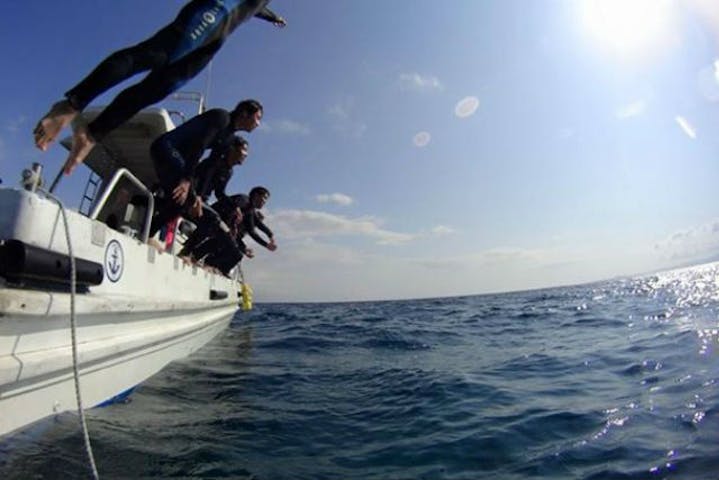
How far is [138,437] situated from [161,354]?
6.26ft

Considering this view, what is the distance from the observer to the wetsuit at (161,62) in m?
2.05

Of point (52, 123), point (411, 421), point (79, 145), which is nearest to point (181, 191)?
point (79, 145)

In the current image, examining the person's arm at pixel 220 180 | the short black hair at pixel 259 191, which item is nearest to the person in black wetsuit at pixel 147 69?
the person's arm at pixel 220 180

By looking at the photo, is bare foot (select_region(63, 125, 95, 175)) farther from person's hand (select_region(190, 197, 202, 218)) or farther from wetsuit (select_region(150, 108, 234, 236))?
person's hand (select_region(190, 197, 202, 218))

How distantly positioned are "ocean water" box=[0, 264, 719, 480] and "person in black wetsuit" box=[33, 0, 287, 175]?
1466mm

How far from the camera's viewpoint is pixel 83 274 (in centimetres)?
272

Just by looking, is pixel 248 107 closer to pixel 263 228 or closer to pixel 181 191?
pixel 181 191

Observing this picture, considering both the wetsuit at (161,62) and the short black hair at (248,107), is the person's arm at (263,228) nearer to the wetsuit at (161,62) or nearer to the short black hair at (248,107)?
the short black hair at (248,107)

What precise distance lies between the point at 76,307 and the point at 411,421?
7.78 ft

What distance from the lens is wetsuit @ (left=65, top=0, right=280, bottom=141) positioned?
2.05 meters

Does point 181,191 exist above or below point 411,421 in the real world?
above

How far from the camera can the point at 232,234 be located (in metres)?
7.93

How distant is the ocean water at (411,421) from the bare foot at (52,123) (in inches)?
55.3

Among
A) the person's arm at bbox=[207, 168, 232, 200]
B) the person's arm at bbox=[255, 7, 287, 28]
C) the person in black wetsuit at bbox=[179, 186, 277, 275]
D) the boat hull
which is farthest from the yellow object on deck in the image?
the person's arm at bbox=[255, 7, 287, 28]
